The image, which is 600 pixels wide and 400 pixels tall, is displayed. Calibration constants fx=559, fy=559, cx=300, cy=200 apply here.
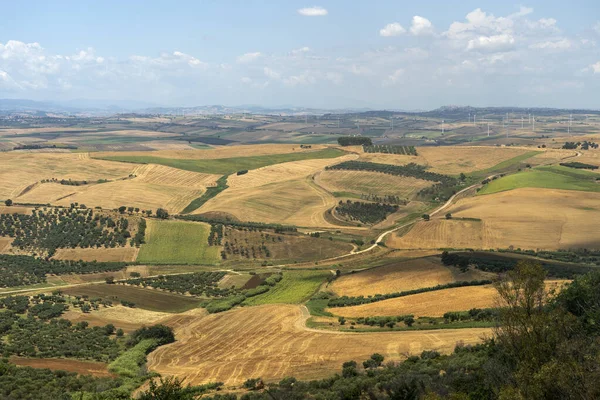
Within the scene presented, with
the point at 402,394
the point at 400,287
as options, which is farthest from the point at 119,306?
the point at 402,394

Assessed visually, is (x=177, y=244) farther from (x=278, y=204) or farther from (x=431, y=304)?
(x=431, y=304)

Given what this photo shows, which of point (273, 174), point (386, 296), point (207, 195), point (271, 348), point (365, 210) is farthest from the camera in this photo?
point (273, 174)

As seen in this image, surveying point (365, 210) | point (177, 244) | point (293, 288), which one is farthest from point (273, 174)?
point (293, 288)

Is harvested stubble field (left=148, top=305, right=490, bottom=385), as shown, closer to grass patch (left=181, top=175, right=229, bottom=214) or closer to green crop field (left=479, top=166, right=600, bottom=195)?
grass patch (left=181, top=175, right=229, bottom=214)

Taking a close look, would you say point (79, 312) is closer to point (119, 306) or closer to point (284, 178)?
point (119, 306)

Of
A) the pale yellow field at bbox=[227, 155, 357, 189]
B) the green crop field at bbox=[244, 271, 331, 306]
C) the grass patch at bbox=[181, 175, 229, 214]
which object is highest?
the pale yellow field at bbox=[227, 155, 357, 189]

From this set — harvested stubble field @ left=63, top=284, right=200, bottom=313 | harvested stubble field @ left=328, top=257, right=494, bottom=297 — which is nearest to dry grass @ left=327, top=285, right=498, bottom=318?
harvested stubble field @ left=328, top=257, right=494, bottom=297
